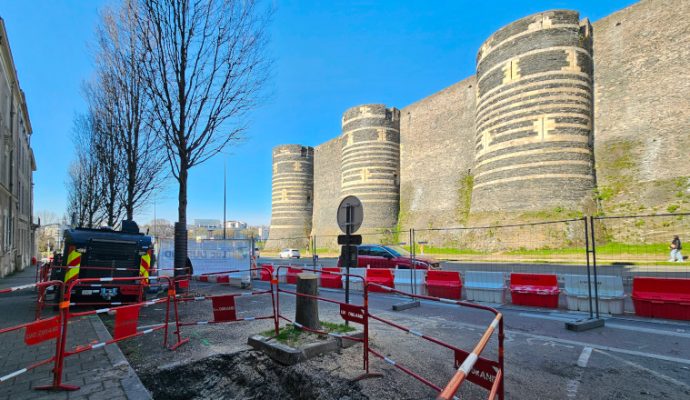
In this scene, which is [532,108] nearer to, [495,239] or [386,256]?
[495,239]

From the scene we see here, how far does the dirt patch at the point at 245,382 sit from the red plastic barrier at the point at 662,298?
6.95 metres

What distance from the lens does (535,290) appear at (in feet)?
29.1

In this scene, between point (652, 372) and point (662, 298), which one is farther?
point (662, 298)

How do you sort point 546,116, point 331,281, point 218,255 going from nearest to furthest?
point 331,281 < point 218,255 < point 546,116

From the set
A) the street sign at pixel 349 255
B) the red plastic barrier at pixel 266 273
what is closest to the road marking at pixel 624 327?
the street sign at pixel 349 255

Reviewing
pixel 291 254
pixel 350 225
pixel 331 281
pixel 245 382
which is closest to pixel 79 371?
pixel 245 382

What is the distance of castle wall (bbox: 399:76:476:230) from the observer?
30.1m

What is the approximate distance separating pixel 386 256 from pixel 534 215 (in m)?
10.2

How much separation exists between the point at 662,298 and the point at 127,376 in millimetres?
9259

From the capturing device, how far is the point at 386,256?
15.5 m

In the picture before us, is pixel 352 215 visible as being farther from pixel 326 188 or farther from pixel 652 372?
pixel 326 188

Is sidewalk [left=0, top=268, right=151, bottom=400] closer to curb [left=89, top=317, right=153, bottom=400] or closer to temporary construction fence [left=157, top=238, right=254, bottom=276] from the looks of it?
curb [left=89, top=317, right=153, bottom=400]

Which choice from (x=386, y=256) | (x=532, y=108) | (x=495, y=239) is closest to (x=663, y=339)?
(x=386, y=256)

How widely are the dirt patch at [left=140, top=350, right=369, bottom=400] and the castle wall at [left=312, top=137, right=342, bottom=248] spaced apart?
3806 centimetres
